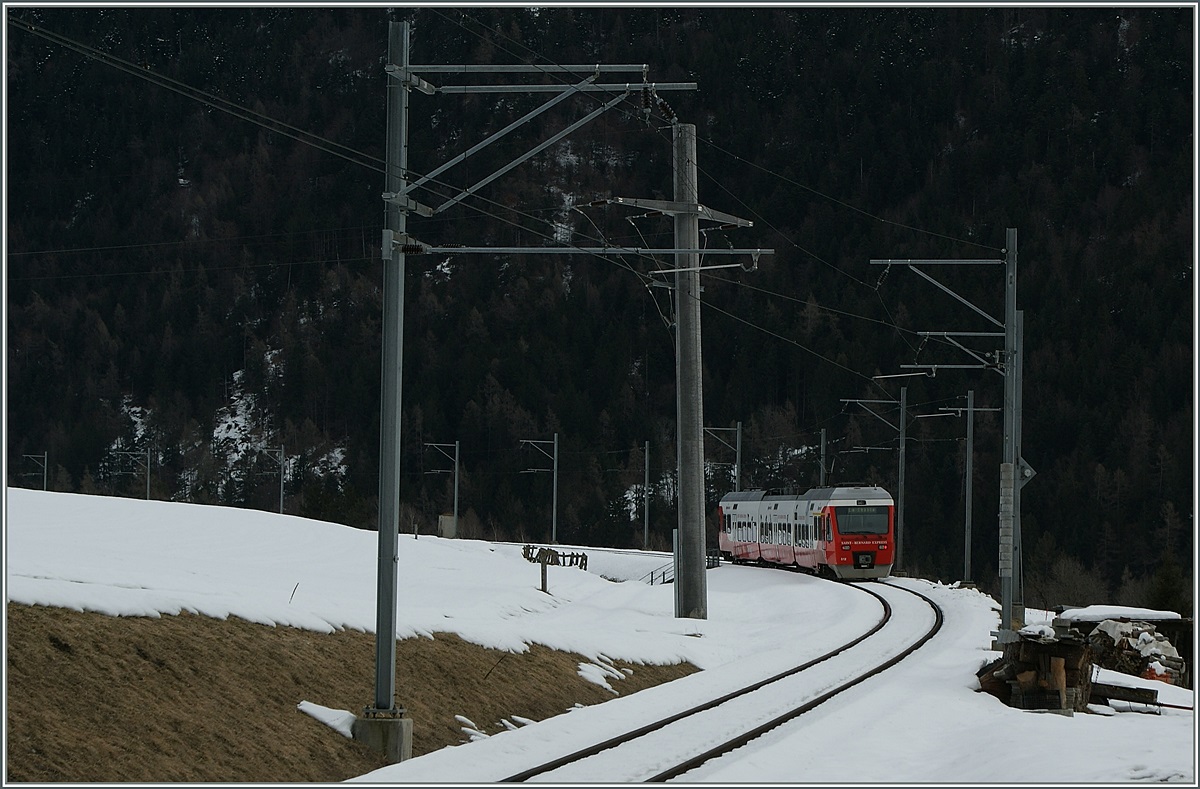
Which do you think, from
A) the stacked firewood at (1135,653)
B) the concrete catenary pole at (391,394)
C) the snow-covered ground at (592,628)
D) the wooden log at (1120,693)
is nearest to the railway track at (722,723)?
the snow-covered ground at (592,628)

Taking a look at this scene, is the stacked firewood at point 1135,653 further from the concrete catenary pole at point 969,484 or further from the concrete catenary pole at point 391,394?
the concrete catenary pole at point 969,484

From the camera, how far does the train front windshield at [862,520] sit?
→ 49.5 metres

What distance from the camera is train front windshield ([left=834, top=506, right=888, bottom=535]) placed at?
4947 cm

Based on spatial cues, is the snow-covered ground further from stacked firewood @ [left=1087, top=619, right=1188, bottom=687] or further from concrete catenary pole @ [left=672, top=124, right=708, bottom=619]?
stacked firewood @ [left=1087, top=619, right=1188, bottom=687]

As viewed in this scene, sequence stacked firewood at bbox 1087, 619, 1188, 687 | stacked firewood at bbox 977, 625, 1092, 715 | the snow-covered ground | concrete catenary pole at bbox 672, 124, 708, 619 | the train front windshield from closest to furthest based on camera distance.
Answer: the snow-covered ground < stacked firewood at bbox 977, 625, 1092, 715 < stacked firewood at bbox 1087, 619, 1188, 687 < concrete catenary pole at bbox 672, 124, 708, 619 < the train front windshield

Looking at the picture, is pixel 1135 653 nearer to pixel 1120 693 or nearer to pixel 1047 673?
pixel 1120 693

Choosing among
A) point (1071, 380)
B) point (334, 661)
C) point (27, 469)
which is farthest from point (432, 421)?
point (334, 661)

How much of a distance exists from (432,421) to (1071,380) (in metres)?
73.4

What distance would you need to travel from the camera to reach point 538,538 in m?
144

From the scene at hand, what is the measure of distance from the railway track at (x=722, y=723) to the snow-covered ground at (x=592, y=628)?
0.30 m

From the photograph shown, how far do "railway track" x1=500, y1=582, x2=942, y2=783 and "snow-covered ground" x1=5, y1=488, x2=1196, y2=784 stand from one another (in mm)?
301

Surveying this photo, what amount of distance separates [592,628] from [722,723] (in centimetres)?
914

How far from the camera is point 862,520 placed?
50000mm

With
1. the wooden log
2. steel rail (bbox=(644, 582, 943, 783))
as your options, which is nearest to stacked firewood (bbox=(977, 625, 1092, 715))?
the wooden log
